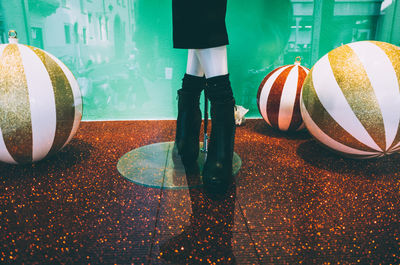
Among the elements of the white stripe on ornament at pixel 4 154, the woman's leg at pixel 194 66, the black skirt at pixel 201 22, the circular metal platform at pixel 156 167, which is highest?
the black skirt at pixel 201 22

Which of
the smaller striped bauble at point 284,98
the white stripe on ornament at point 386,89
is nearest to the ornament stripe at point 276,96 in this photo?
the smaller striped bauble at point 284,98

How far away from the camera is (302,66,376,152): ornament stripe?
3.81ft

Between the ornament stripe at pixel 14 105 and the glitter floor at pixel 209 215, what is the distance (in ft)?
0.47

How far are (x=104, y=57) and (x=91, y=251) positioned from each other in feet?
5.14

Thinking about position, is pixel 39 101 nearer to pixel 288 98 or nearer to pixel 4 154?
pixel 4 154

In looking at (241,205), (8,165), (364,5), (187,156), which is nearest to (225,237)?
(241,205)

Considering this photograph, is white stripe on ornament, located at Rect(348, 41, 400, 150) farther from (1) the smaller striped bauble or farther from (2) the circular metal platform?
(2) the circular metal platform

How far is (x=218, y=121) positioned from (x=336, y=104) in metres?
0.57

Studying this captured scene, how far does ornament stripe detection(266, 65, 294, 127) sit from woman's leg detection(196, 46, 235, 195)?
2.42 feet

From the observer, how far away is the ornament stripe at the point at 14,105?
1.05 m

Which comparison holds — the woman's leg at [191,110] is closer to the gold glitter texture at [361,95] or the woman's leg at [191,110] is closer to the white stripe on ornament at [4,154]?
the gold glitter texture at [361,95]

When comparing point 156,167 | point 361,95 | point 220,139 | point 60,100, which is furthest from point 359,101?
point 60,100

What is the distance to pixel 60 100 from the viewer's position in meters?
1.16

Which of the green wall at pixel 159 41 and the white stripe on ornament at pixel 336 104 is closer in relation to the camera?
the white stripe on ornament at pixel 336 104
